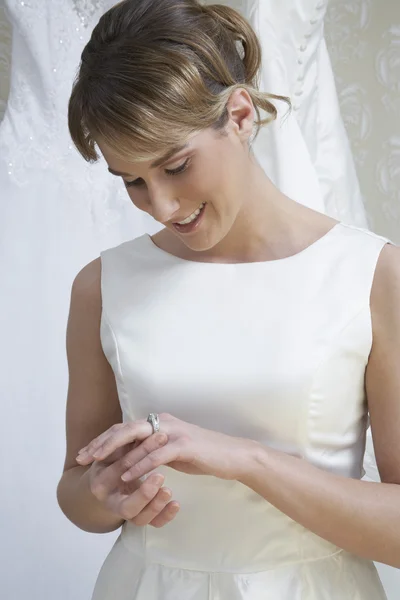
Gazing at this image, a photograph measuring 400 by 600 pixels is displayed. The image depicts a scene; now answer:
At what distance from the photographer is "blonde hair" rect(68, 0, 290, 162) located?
956 mm

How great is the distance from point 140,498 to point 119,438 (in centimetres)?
6

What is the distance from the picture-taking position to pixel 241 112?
1.04 m

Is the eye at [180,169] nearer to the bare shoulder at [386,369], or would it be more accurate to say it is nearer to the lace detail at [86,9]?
the bare shoulder at [386,369]

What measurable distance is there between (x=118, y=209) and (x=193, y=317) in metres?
0.83

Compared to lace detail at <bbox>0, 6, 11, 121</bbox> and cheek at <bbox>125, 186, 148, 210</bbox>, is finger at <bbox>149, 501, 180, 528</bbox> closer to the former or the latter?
cheek at <bbox>125, 186, 148, 210</bbox>

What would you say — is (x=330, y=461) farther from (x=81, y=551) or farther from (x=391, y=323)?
(x=81, y=551)

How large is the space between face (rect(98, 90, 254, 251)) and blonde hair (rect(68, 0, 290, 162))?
2 cm

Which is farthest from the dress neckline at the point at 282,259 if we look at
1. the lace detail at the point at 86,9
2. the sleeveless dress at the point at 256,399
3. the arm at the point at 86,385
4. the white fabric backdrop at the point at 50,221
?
the lace detail at the point at 86,9

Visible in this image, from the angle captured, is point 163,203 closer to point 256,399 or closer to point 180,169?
point 180,169

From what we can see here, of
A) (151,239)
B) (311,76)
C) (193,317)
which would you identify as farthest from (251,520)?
(311,76)

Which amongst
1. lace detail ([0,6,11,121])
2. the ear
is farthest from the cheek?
lace detail ([0,6,11,121])

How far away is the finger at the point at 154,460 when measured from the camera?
89cm

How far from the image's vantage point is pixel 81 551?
5.48 feet

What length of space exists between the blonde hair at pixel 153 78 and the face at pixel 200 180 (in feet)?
0.05
